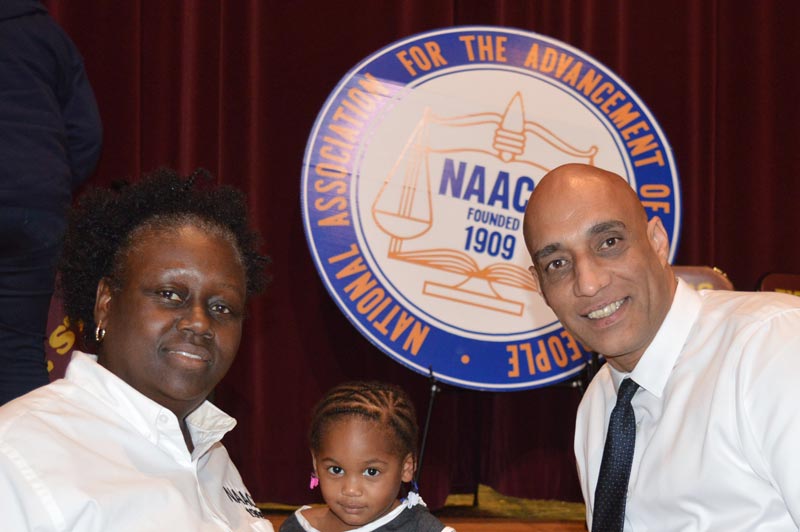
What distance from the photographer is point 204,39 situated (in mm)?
4195

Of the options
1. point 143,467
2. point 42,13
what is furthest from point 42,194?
point 143,467

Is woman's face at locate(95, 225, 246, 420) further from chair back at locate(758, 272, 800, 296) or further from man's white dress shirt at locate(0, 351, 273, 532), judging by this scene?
chair back at locate(758, 272, 800, 296)

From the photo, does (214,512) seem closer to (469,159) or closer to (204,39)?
(469,159)

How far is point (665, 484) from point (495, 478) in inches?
100

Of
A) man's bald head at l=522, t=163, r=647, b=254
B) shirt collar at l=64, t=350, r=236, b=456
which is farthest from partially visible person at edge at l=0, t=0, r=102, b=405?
man's bald head at l=522, t=163, r=647, b=254

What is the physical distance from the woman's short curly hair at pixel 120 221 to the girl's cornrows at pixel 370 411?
1.12 meters

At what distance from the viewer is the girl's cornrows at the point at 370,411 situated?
277cm

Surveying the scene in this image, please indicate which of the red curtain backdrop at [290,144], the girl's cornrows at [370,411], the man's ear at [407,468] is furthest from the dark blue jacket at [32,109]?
the man's ear at [407,468]

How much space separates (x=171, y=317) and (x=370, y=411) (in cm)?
132

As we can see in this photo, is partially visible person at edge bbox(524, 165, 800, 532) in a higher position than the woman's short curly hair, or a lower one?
lower

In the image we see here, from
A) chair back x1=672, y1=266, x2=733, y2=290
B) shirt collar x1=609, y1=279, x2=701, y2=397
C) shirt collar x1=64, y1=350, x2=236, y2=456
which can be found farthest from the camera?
chair back x1=672, y1=266, x2=733, y2=290

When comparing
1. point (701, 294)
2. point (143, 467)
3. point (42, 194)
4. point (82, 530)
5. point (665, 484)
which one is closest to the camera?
point (82, 530)

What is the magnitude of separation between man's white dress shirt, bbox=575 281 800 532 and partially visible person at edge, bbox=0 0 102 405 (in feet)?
5.84

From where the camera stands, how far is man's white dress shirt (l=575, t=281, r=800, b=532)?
1.62 meters
